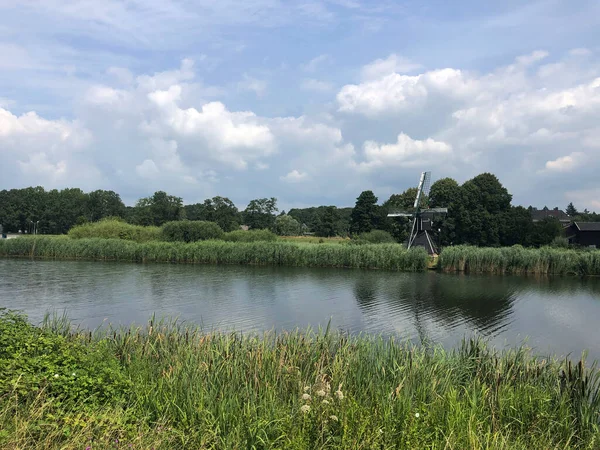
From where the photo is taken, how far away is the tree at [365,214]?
6562cm

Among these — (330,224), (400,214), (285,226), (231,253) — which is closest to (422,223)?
(400,214)

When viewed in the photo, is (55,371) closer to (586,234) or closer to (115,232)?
(115,232)

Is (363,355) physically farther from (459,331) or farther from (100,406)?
(459,331)

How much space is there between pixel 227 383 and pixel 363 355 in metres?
2.28

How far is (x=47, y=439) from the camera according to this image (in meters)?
4.05

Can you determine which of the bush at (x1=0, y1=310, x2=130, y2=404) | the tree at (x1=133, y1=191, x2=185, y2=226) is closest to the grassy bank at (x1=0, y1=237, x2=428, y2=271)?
the bush at (x1=0, y1=310, x2=130, y2=404)

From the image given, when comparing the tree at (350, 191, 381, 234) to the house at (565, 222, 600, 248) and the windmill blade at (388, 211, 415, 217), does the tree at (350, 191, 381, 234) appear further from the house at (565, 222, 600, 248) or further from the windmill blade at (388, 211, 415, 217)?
the house at (565, 222, 600, 248)

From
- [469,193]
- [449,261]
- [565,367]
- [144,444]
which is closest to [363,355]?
[565,367]

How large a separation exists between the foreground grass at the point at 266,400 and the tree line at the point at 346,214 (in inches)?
1762

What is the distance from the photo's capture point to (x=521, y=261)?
35156mm

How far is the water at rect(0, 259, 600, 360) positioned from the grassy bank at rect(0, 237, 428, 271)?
4.60 meters

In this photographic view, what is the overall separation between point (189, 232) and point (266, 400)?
152 ft

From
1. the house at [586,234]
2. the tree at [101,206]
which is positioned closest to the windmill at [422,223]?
the house at [586,234]

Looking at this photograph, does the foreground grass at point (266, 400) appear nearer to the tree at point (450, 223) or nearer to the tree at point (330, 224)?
the tree at point (450, 223)
